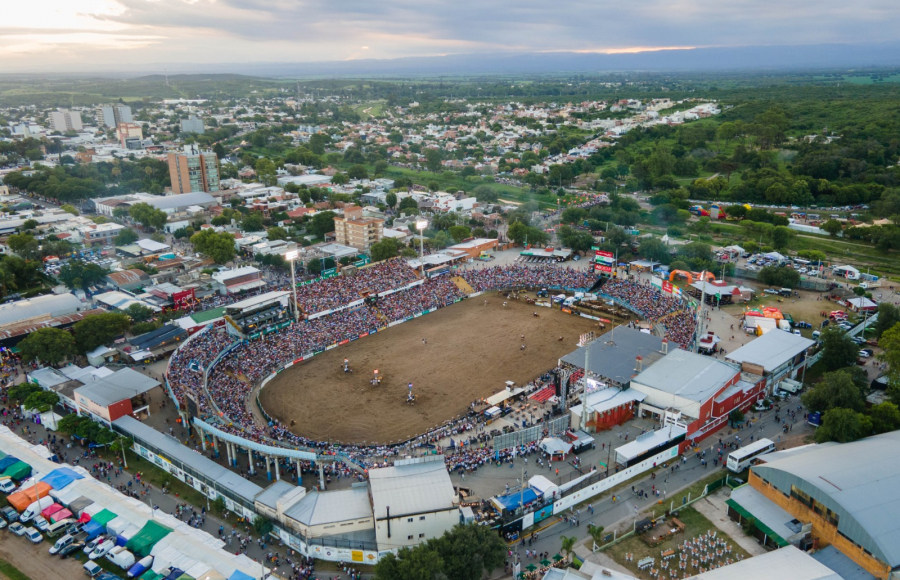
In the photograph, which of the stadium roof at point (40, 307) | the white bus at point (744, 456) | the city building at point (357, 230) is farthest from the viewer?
the city building at point (357, 230)

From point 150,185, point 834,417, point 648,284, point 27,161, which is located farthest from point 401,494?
point 27,161

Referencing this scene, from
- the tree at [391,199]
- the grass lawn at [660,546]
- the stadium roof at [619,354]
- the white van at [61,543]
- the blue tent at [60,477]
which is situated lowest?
the grass lawn at [660,546]

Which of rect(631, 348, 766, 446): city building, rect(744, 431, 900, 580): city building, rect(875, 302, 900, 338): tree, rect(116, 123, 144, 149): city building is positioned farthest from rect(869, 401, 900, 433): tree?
rect(116, 123, 144, 149): city building

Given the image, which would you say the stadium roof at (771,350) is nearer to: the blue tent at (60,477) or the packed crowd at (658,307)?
the packed crowd at (658,307)

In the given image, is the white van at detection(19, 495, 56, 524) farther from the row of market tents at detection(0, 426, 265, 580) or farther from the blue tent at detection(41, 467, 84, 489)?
the blue tent at detection(41, 467, 84, 489)

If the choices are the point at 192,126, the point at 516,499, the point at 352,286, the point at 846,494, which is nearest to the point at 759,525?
the point at 846,494

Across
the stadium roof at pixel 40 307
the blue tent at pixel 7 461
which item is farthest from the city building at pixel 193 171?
the blue tent at pixel 7 461
